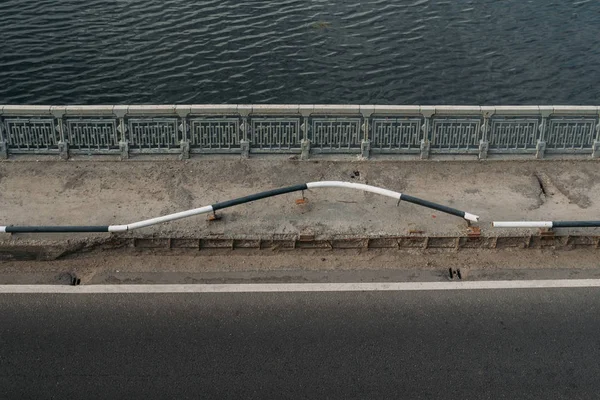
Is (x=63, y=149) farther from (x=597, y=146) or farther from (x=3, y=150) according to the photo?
(x=597, y=146)

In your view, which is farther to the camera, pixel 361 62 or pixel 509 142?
pixel 361 62

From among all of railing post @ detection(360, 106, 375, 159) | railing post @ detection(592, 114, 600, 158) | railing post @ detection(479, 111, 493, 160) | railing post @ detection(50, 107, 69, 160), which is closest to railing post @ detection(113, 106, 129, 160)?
railing post @ detection(50, 107, 69, 160)

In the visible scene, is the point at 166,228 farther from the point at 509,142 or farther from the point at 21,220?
the point at 509,142

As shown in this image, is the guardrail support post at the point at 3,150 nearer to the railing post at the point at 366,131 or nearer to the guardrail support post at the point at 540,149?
the railing post at the point at 366,131

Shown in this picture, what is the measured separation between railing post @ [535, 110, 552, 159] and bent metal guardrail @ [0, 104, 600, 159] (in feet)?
0.06

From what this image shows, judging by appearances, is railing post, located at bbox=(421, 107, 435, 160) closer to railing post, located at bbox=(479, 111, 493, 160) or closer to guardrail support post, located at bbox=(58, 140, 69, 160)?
A: railing post, located at bbox=(479, 111, 493, 160)

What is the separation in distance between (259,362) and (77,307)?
2.63 m

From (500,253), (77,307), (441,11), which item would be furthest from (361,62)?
(77,307)

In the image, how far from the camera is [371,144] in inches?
588

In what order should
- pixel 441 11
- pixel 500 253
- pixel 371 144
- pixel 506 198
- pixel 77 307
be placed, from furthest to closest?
pixel 441 11, pixel 371 144, pixel 506 198, pixel 500 253, pixel 77 307

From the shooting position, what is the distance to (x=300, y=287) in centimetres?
1151

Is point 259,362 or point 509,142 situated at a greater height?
point 509,142

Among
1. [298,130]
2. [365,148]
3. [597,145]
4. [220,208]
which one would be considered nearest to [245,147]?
[298,130]

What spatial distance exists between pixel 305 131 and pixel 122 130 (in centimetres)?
307
